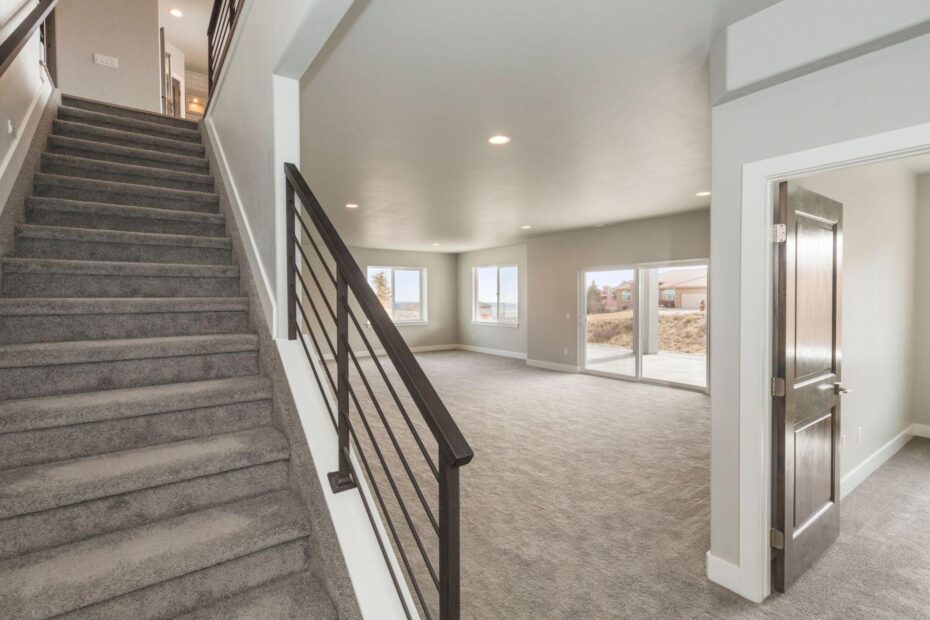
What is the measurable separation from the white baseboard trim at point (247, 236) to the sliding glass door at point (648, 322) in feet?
19.4

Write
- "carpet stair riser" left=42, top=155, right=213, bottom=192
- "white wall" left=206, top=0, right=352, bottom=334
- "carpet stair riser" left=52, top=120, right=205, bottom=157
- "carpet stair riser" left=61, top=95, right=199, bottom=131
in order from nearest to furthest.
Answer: "white wall" left=206, top=0, right=352, bottom=334
"carpet stair riser" left=42, top=155, right=213, bottom=192
"carpet stair riser" left=52, top=120, right=205, bottom=157
"carpet stair riser" left=61, top=95, right=199, bottom=131

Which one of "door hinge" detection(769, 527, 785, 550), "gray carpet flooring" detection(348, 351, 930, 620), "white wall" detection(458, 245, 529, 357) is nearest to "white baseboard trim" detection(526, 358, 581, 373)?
"white wall" detection(458, 245, 529, 357)

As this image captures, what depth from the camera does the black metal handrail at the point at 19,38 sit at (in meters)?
A: 1.80

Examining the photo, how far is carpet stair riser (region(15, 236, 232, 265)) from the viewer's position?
7.22ft

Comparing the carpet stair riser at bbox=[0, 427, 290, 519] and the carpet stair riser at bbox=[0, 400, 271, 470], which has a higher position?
the carpet stair riser at bbox=[0, 400, 271, 470]

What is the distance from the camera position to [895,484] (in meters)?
3.37

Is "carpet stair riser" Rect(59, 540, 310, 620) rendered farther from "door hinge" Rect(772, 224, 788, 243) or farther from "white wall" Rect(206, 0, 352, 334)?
"door hinge" Rect(772, 224, 788, 243)

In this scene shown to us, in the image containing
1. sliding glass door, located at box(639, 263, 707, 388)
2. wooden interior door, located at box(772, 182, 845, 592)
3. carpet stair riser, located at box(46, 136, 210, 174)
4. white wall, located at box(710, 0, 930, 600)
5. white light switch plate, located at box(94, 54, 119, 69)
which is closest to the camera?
white wall, located at box(710, 0, 930, 600)

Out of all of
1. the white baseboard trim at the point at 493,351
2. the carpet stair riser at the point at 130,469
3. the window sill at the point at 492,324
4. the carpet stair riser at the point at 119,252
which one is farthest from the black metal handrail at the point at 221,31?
the white baseboard trim at the point at 493,351

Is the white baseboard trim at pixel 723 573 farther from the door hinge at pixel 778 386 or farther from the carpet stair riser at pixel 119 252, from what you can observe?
the carpet stair riser at pixel 119 252

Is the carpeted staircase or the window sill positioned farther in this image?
the window sill

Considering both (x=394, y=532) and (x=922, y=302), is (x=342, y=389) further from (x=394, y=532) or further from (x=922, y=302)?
(x=922, y=302)

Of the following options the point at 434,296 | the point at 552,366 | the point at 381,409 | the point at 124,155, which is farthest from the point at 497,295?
the point at 381,409

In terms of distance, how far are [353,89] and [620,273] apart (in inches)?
228
